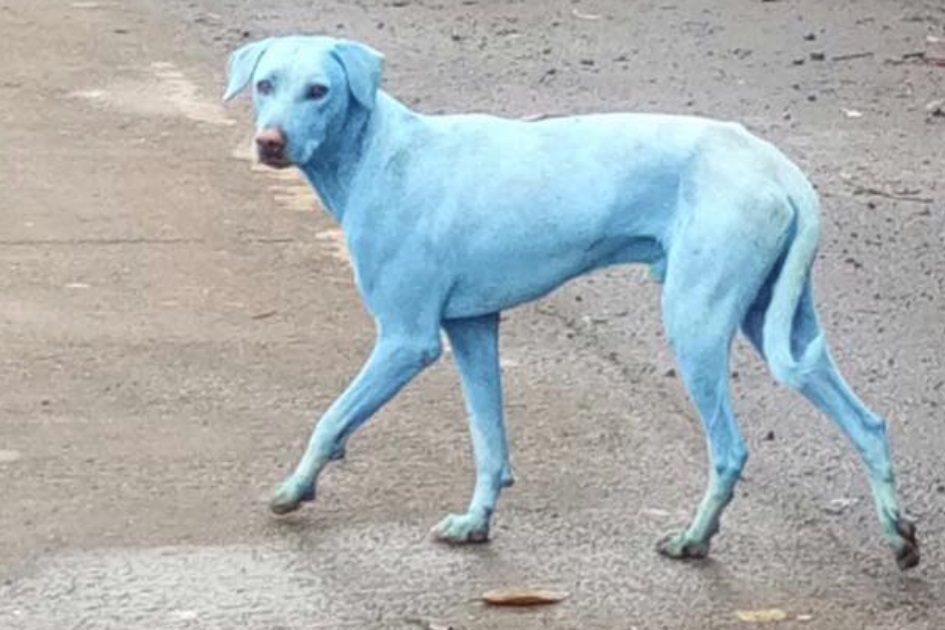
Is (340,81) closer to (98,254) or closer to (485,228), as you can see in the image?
(485,228)

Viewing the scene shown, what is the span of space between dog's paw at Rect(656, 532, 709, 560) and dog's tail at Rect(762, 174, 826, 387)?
0.45 meters

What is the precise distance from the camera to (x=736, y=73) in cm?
1223

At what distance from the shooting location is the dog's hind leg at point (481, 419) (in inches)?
230

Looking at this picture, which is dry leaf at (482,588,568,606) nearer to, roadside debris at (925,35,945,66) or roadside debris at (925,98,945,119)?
roadside debris at (925,98,945,119)

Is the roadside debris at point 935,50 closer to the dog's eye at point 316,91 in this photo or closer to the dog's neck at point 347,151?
the dog's neck at point 347,151

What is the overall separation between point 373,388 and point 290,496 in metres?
0.36

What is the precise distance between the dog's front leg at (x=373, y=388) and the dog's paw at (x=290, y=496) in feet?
0.06

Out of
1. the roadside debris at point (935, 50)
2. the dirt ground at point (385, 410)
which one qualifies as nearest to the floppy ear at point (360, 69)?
the dirt ground at point (385, 410)

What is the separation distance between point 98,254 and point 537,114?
297 centimetres

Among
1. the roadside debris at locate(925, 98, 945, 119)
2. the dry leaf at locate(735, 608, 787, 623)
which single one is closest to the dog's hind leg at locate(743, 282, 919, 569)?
the dry leaf at locate(735, 608, 787, 623)

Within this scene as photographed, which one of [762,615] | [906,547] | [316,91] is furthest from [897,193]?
[316,91]

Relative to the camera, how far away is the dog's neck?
563cm

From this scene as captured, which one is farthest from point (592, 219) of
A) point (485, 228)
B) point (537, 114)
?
point (537, 114)

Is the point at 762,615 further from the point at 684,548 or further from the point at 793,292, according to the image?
the point at 793,292
